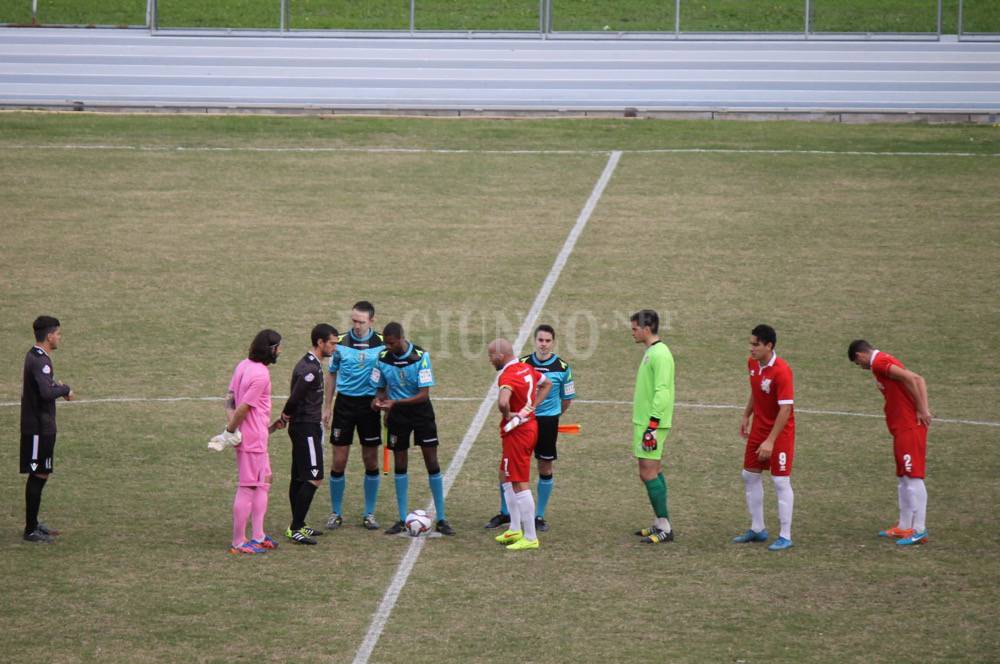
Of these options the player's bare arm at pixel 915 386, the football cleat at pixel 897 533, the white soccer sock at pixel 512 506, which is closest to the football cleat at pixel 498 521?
the white soccer sock at pixel 512 506

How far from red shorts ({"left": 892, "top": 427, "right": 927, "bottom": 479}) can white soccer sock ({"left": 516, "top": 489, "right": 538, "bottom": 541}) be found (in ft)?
11.4

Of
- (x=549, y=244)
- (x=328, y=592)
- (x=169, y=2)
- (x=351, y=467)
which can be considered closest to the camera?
(x=328, y=592)

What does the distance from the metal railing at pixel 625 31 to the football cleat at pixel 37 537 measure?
26670mm

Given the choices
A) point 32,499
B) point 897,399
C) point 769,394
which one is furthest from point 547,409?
point 32,499

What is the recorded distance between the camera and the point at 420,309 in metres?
21.6

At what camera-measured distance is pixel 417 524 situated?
12.8m

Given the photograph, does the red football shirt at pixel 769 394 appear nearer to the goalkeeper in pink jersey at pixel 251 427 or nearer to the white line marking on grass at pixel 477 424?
the white line marking on grass at pixel 477 424

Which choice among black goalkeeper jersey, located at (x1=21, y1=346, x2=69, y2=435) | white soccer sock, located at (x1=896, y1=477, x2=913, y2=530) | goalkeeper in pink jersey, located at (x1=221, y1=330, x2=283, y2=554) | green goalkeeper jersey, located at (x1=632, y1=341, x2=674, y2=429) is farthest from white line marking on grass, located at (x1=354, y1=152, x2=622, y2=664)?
white soccer sock, located at (x1=896, y1=477, x2=913, y2=530)

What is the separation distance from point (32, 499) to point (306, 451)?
2.57 metres

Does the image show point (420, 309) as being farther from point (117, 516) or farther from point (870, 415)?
point (117, 516)

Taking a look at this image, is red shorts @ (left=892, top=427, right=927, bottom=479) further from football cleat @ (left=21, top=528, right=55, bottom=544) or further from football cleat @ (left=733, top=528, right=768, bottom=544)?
football cleat @ (left=21, top=528, right=55, bottom=544)

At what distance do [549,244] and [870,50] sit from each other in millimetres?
15121

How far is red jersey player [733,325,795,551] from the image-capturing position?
12.3 meters

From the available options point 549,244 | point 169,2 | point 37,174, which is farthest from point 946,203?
point 169,2
